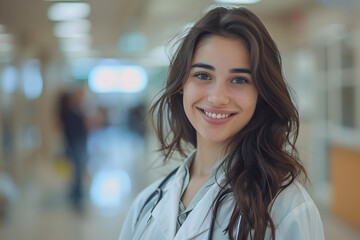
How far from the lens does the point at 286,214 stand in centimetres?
98

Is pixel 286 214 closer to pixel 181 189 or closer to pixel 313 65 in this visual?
pixel 181 189

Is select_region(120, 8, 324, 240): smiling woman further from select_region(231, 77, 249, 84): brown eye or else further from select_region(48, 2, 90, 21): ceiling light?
select_region(48, 2, 90, 21): ceiling light

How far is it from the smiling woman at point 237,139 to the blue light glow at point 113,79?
15220 millimetres

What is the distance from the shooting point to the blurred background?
4.68 metres

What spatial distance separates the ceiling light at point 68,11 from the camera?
5.04 meters

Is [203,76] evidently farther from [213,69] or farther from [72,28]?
[72,28]

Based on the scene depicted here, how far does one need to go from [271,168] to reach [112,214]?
432cm

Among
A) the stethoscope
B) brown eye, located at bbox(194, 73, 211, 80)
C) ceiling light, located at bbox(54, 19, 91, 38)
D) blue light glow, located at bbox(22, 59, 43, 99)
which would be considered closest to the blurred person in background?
ceiling light, located at bbox(54, 19, 91, 38)

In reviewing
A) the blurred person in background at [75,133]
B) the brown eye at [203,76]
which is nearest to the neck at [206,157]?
the brown eye at [203,76]

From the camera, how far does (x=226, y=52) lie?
1.10 m

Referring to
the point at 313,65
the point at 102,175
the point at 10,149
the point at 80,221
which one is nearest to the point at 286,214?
the point at 80,221

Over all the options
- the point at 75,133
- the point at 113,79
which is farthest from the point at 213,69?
the point at 113,79

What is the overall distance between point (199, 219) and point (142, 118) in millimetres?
5476

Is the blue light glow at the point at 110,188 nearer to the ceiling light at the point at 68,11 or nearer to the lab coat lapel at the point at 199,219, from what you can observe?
the ceiling light at the point at 68,11
